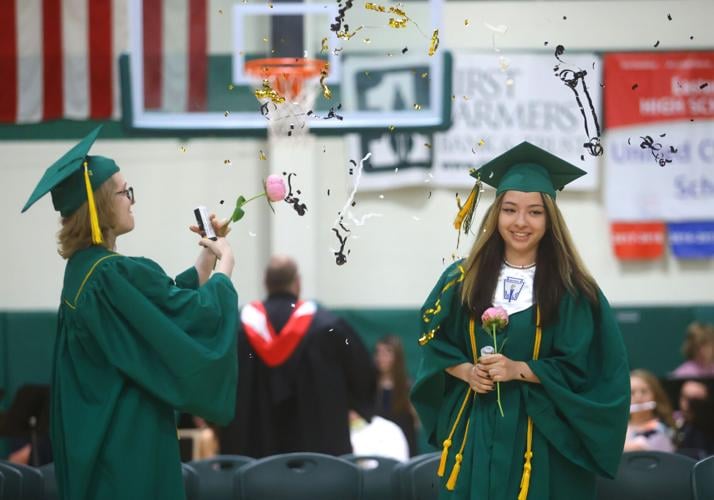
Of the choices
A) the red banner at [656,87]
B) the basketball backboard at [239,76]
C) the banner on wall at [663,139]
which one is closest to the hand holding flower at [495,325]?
the basketball backboard at [239,76]

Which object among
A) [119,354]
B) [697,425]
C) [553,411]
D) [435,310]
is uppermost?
[435,310]

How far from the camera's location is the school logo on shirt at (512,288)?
456 cm

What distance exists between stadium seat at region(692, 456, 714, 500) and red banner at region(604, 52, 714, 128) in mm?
6423

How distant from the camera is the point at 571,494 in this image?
448cm

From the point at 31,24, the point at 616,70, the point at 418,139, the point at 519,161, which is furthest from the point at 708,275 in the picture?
the point at 519,161

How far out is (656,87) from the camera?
36.9ft

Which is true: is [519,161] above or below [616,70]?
below

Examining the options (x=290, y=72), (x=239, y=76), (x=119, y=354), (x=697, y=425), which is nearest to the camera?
(x=119, y=354)

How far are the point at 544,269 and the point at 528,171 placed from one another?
38 centimetres

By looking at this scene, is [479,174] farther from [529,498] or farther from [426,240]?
[426,240]

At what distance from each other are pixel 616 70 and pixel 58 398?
796 centimetres

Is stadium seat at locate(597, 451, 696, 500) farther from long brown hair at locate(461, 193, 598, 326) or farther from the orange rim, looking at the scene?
the orange rim

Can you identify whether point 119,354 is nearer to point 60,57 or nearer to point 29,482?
point 29,482

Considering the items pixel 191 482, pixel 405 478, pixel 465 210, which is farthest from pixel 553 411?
pixel 191 482
